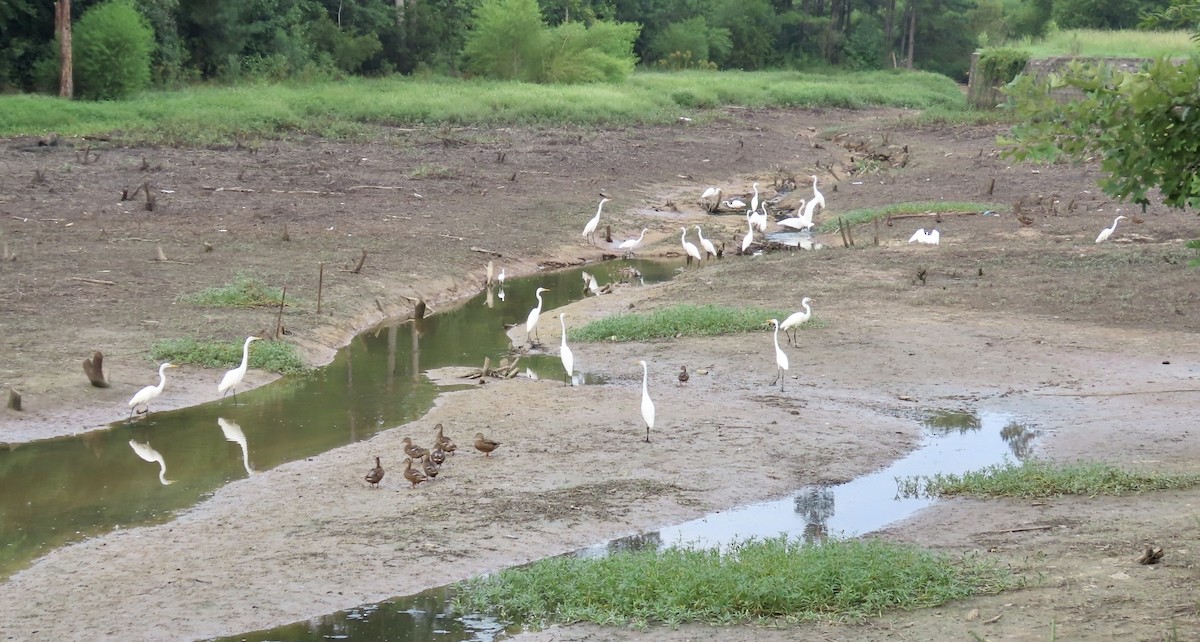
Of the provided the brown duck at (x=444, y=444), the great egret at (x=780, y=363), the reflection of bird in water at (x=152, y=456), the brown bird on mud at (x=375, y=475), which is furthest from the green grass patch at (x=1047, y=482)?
the reflection of bird in water at (x=152, y=456)

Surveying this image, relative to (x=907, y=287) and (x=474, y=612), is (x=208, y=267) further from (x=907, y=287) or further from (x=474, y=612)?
(x=474, y=612)

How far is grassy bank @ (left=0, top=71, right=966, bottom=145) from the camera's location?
2989cm

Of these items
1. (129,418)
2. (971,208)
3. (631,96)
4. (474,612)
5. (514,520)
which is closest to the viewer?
(474,612)

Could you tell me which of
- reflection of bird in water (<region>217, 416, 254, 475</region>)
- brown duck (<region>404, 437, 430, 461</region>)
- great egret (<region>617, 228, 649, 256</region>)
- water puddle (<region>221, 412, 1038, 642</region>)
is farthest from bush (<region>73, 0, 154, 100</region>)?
water puddle (<region>221, 412, 1038, 642</region>)

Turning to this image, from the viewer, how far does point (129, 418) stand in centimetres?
1201

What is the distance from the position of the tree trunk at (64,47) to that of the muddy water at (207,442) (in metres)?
21.2

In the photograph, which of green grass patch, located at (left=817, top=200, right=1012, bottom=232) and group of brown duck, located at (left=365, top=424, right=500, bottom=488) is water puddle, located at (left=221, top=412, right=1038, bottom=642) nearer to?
group of brown duck, located at (left=365, top=424, right=500, bottom=488)

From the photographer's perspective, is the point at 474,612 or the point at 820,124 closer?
the point at 474,612

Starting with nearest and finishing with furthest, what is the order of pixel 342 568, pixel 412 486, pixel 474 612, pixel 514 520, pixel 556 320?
pixel 474 612 → pixel 342 568 → pixel 514 520 → pixel 412 486 → pixel 556 320

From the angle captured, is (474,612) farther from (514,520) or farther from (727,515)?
(727,515)

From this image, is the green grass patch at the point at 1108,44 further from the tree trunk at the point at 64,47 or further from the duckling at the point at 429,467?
the duckling at the point at 429,467

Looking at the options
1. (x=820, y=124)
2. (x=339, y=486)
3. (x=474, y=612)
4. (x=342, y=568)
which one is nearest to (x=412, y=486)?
(x=339, y=486)

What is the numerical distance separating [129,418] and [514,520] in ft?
15.2

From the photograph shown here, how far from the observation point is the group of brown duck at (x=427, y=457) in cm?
985
